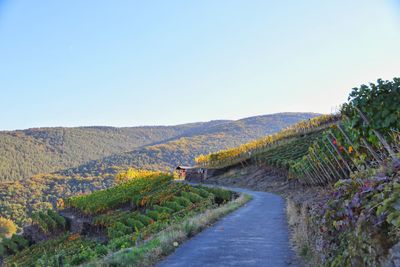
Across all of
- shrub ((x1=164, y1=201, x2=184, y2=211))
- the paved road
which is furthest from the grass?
shrub ((x1=164, y1=201, x2=184, y2=211))

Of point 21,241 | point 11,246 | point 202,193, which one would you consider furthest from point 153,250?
point 21,241

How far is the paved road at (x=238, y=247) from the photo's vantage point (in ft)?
29.7

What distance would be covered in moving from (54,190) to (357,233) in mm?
147762

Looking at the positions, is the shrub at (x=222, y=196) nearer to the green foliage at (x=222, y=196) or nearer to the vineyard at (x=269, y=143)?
the green foliage at (x=222, y=196)

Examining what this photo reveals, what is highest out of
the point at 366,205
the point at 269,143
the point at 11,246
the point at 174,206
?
the point at 269,143

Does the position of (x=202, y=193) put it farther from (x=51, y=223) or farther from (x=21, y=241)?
(x=21, y=241)

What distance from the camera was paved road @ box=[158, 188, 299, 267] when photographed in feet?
29.7

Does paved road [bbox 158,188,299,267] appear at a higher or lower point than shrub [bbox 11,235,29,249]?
higher

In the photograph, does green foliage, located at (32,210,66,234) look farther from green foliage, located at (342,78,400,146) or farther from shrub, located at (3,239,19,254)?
green foliage, located at (342,78,400,146)

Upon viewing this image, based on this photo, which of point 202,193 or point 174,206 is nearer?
point 174,206

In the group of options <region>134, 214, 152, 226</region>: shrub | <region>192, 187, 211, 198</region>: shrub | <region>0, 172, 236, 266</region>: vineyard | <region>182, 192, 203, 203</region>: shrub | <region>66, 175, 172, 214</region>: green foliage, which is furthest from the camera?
<region>66, 175, 172, 214</region>: green foliage

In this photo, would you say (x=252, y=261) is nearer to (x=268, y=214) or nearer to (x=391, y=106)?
(x=391, y=106)

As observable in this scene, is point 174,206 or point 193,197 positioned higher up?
point 193,197

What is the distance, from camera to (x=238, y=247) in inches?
420
